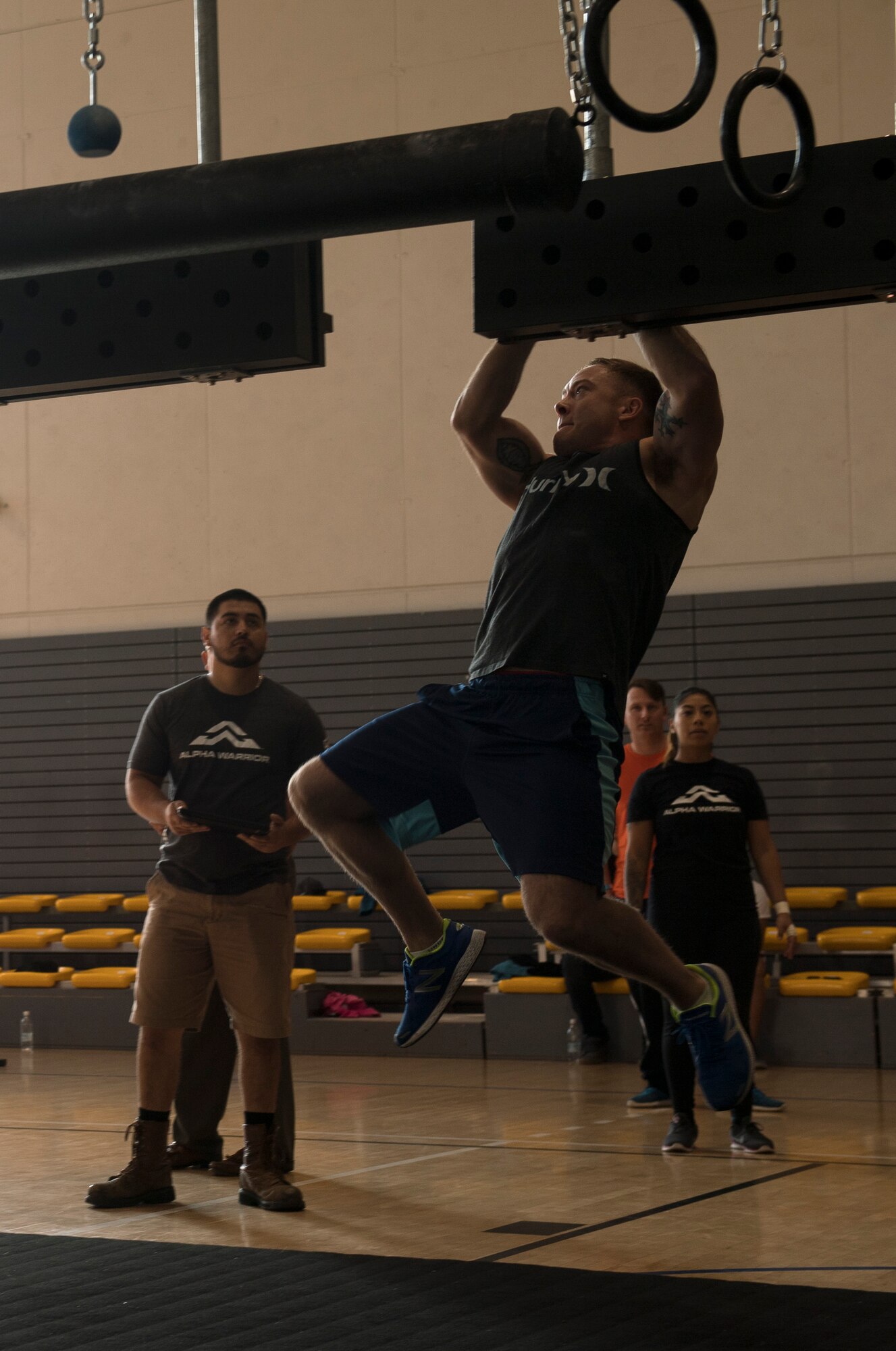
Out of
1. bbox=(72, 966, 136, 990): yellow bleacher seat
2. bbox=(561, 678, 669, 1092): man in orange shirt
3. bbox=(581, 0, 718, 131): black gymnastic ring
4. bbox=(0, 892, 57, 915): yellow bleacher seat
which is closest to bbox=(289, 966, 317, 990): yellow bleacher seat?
bbox=(72, 966, 136, 990): yellow bleacher seat

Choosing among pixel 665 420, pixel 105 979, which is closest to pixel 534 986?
pixel 105 979

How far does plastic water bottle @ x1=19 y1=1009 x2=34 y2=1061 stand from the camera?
930cm

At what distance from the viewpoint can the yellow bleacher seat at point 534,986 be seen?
8320mm

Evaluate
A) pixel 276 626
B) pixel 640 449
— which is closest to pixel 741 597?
pixel 276 626

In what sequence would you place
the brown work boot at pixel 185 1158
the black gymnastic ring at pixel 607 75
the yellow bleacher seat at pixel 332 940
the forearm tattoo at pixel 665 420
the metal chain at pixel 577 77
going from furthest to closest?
the yellow bleacher seat at pixel 332 940
the brown work boot at pixel 185 1158
the forearm tattoo at pixel 665 420
the metal chain at pixel 577 77
the black gymnastic ring at pixel 607 75

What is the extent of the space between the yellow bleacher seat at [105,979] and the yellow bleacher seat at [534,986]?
7.29ft

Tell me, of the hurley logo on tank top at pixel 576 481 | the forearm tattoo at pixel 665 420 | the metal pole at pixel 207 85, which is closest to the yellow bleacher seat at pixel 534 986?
the hurley logo on tank top at pixel 576 481

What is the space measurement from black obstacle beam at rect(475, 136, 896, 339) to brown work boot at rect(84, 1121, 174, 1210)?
2955 millimetres

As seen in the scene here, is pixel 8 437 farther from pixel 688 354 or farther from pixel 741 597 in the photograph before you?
pixel 688 354

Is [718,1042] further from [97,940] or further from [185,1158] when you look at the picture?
[97,940]

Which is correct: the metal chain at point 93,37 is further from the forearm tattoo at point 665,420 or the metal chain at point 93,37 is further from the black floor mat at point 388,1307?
the black floor mat at point 388,1307

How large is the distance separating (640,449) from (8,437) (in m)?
9.02

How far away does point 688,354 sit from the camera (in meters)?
3.01

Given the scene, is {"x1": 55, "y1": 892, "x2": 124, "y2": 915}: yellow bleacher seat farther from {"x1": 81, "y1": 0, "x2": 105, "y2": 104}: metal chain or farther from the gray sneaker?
{"x1": 81, "y1": 0, "x2": 105, "y2": 104}: metal chain
